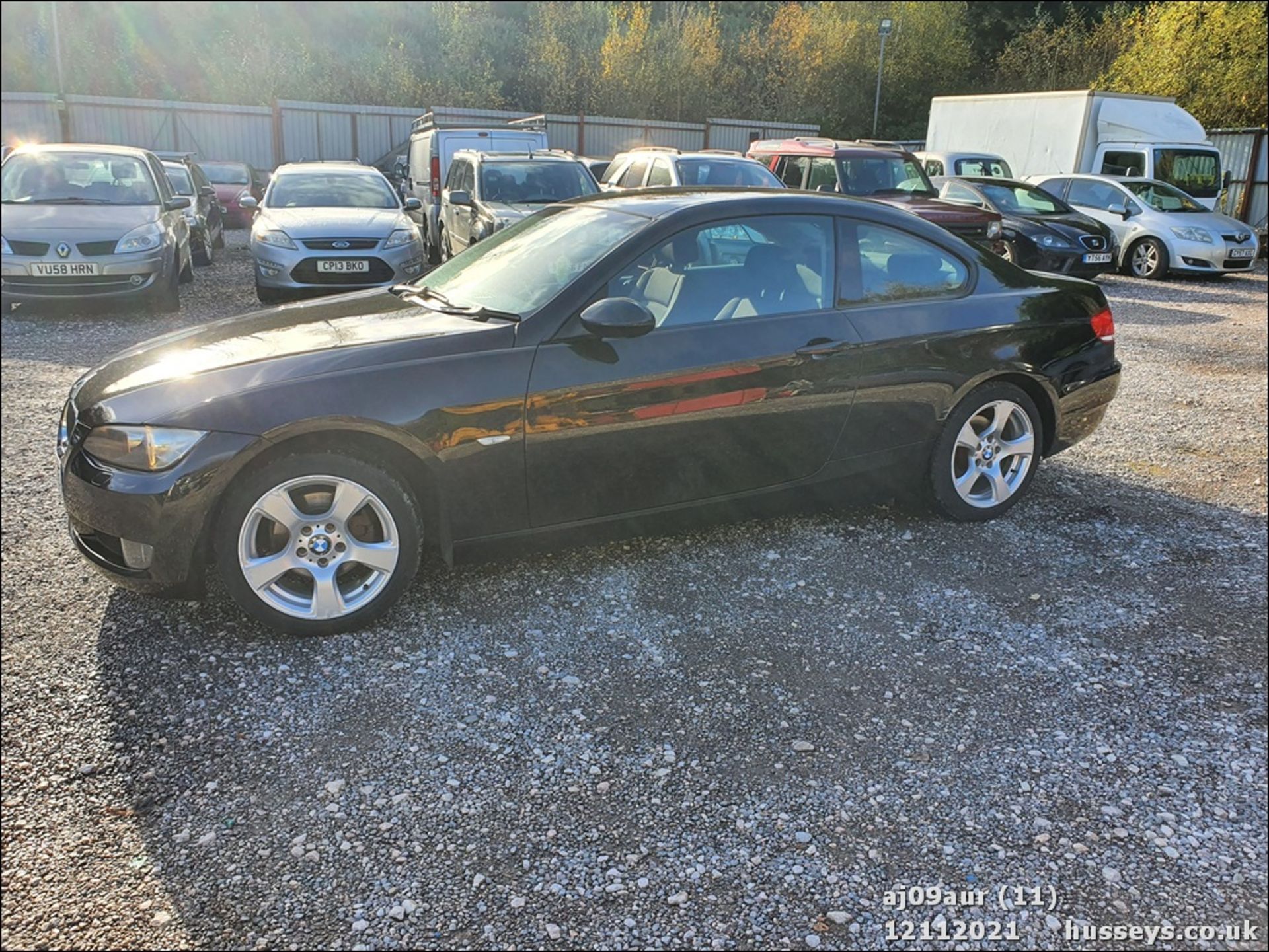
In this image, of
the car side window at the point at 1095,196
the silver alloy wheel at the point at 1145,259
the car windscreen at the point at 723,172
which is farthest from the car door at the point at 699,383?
the car side window at the point at 1095,196

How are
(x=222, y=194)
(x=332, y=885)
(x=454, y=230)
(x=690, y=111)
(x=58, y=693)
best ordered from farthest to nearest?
(x=690, y=111) → (x=222, y=194) → (x=454, y=230) → (x=58, y=693) → (x=332, y=885)

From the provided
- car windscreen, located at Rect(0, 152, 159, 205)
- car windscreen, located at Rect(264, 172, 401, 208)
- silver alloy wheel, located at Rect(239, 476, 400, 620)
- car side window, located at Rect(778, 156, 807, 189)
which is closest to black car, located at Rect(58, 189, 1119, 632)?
silver alloy wheel, located at Rect(239, 476, 400, 620)

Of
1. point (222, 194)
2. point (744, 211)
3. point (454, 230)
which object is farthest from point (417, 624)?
point (222, 194)

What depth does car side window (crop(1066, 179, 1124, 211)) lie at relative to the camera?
15.9 metres

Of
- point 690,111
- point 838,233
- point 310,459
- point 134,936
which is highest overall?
point 690,111

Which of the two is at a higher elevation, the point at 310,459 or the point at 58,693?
the point at 310,459

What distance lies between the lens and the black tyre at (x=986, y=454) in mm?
4625

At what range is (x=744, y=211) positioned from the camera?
4.23 meters

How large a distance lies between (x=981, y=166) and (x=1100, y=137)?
2694 millimetres

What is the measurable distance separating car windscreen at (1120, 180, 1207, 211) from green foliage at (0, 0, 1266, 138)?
42.5 ft

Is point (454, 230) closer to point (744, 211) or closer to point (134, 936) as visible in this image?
point (744, 211)

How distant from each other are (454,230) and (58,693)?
998cm

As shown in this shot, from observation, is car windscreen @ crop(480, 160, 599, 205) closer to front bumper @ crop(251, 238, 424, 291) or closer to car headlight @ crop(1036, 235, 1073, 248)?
front bumper @ crop(251, 238, 424, 291)

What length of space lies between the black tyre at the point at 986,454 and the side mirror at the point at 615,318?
5.79 ft
